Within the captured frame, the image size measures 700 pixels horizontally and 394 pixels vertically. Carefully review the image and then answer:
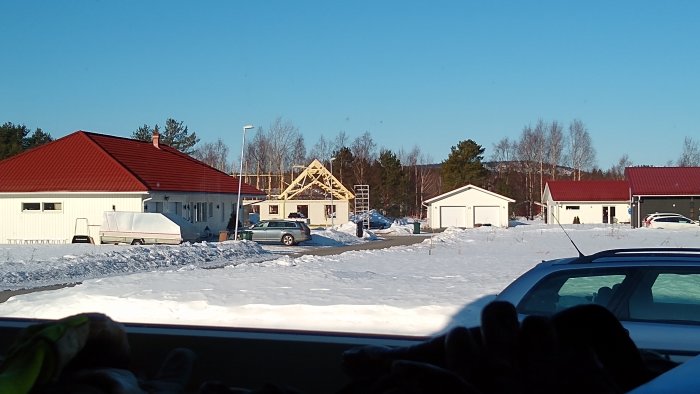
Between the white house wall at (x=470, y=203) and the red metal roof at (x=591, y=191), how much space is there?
222 inches

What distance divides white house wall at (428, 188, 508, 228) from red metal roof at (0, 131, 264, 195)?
89.7ft

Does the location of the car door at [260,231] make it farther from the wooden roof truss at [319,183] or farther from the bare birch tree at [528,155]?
the bare birch tree at [528,155]

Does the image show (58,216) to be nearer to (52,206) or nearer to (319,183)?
(52,206)

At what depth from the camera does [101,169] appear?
135 ft

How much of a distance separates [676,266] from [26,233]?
1528 inches

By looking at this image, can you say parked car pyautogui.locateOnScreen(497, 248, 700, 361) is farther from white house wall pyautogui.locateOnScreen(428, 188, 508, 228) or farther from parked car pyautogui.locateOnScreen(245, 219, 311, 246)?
white house wall pyautogui.locateOnScreen(428, 188, 508, 228)

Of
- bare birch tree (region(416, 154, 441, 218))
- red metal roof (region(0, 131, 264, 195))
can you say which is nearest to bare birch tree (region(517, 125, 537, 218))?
bare birch tree (region(416, 154, 441, 218))

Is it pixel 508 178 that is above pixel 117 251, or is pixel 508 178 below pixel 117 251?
above

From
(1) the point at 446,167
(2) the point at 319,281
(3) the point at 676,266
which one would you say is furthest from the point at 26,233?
(1) the point at 446,167

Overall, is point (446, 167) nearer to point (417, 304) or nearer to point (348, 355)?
point (417, 304)

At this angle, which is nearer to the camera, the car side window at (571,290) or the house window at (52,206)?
the car side window at (571,290)

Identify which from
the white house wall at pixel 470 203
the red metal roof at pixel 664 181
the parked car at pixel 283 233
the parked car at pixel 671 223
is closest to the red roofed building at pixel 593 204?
the white house wall at pixel 470 203

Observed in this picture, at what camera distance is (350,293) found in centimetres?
1489

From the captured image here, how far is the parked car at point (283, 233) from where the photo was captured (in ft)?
137
